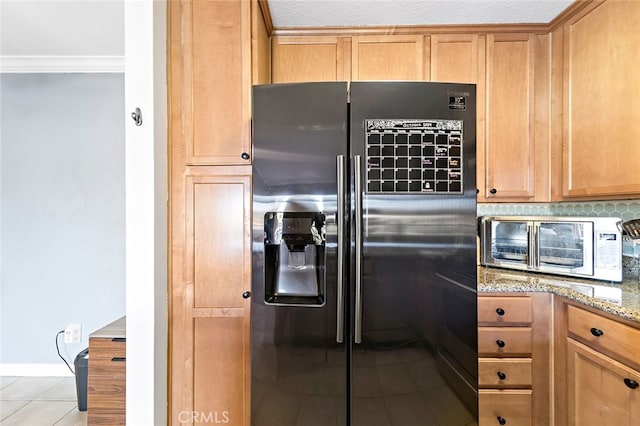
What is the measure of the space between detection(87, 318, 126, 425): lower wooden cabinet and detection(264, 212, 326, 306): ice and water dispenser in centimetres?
102

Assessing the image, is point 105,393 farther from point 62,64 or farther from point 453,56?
point 453,56

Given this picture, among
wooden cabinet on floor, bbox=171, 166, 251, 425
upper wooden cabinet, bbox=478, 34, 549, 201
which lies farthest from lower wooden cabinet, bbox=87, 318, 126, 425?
upper wooden cabinet, bbox=478, 34, 549, 201

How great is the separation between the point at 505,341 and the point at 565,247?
1.97 ft

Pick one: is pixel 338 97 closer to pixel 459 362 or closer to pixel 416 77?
pixel 416 77

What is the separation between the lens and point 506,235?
179 centimetres

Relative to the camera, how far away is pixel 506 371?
1487mm

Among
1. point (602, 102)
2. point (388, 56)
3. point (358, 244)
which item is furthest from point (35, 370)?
point (602, 102)

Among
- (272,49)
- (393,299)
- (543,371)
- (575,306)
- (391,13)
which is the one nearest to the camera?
(393,299)

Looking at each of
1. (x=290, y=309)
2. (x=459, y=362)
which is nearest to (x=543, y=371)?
(x=459, y=362)

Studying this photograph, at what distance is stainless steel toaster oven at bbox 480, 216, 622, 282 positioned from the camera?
1.47 meters

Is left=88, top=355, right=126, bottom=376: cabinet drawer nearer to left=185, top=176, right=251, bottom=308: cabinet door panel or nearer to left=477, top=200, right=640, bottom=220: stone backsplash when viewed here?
left=185, top=176, right=251, bottom=308: cabinet door panel

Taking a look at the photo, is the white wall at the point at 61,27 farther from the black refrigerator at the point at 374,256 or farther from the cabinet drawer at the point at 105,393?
the cabinet drawer at the point at 105,393

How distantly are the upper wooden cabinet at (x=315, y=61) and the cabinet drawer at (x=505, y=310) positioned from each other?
1.51m

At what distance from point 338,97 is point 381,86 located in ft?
0.60
